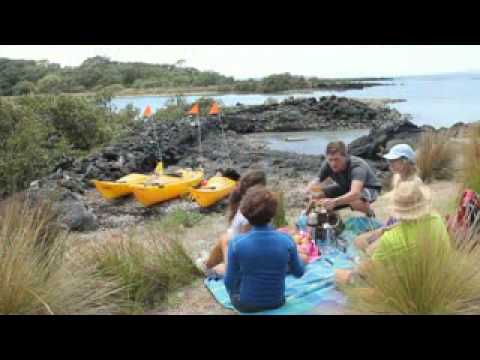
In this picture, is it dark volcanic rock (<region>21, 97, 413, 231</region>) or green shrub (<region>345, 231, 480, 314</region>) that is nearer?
green shrub (<region>345, 231, 480, 314</region>)

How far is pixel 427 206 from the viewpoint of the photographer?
10.5ft

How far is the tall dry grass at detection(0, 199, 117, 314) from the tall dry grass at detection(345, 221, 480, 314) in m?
1.58

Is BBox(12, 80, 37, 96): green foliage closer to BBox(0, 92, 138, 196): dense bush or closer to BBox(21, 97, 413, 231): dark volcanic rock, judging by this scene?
BBox(0, 92, 138, 196): dense bush

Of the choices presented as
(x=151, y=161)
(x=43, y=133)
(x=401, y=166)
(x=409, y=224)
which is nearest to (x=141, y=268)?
(x=409, y=224)

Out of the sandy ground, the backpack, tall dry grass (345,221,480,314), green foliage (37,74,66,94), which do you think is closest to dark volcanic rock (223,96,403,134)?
green foliage (37,74,66,94)

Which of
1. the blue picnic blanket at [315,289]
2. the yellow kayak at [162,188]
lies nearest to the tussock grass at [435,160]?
the blue picnic blanket at [315,289]

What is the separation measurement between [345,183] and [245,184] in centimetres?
167

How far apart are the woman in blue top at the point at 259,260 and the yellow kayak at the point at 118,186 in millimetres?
6851

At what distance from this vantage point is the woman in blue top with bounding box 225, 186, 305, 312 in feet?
10.3

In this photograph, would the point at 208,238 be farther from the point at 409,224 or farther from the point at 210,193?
the point at 409,224

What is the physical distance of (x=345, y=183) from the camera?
5.34 m

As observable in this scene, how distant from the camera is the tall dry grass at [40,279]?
2.86 meters
